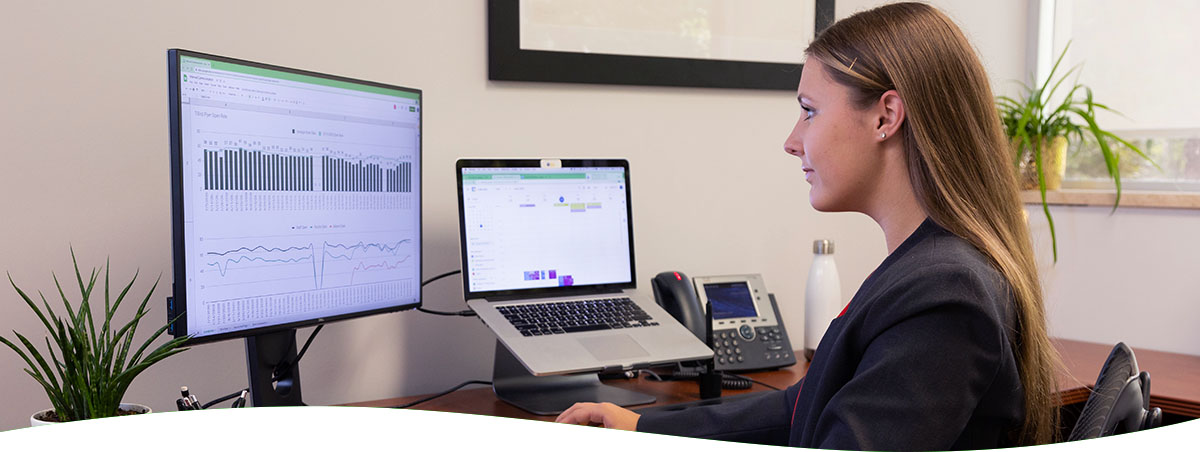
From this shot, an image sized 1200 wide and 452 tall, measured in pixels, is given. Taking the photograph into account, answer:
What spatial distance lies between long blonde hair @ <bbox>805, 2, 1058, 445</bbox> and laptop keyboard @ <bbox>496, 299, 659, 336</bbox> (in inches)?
26.5

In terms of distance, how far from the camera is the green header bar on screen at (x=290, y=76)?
47.8 inches

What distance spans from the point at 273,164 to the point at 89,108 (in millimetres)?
375

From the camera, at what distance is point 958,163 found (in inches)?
43.9

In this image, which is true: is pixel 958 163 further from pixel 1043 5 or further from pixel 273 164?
pixel 1043 5

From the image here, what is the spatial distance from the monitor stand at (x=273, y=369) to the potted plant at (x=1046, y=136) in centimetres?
188

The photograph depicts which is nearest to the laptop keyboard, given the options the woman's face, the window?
the woman's face

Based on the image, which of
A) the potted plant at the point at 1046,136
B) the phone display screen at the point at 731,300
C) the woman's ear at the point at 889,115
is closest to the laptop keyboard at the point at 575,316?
the phone display screen at the point at 731,300

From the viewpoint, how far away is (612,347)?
159cm

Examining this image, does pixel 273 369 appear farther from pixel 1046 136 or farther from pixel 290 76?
pixel 1046 136

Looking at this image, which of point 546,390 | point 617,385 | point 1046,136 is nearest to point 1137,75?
point 1046,136

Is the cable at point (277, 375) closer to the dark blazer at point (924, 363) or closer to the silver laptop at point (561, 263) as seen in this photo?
the silver laptop at point (561, 263)

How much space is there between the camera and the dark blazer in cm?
95

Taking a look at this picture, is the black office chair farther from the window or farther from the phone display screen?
the window

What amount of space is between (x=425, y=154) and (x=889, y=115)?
35.5 inches
